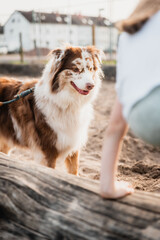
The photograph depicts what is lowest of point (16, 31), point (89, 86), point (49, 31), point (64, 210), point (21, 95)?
point (64, 210)

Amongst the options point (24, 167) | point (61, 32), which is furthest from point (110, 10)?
point (61, 32)

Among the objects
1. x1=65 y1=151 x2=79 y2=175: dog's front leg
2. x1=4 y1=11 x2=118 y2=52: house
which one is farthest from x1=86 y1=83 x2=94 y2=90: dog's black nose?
x1=4 y1=11 x2=118 y2=52: house

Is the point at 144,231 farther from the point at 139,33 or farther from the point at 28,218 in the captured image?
the point at 139,33

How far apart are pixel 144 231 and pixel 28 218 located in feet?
2.43

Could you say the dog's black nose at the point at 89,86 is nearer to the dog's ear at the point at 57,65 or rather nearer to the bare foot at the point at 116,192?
the dog's ear at the point at 57,65

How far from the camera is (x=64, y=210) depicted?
64.7 inches

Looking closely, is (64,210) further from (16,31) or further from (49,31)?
(16,31)

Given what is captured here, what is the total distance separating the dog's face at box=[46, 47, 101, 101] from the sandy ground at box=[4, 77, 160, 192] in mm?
1153

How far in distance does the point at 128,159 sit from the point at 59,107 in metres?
1.52

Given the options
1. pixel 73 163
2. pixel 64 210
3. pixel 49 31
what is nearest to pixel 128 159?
pixel 73 163

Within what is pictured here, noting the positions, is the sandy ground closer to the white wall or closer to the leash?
the leash

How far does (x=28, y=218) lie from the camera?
5.70 feet

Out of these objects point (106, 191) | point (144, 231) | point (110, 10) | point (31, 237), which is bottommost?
point (31, 237)

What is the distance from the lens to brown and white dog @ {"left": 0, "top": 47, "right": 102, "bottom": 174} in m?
3.34
